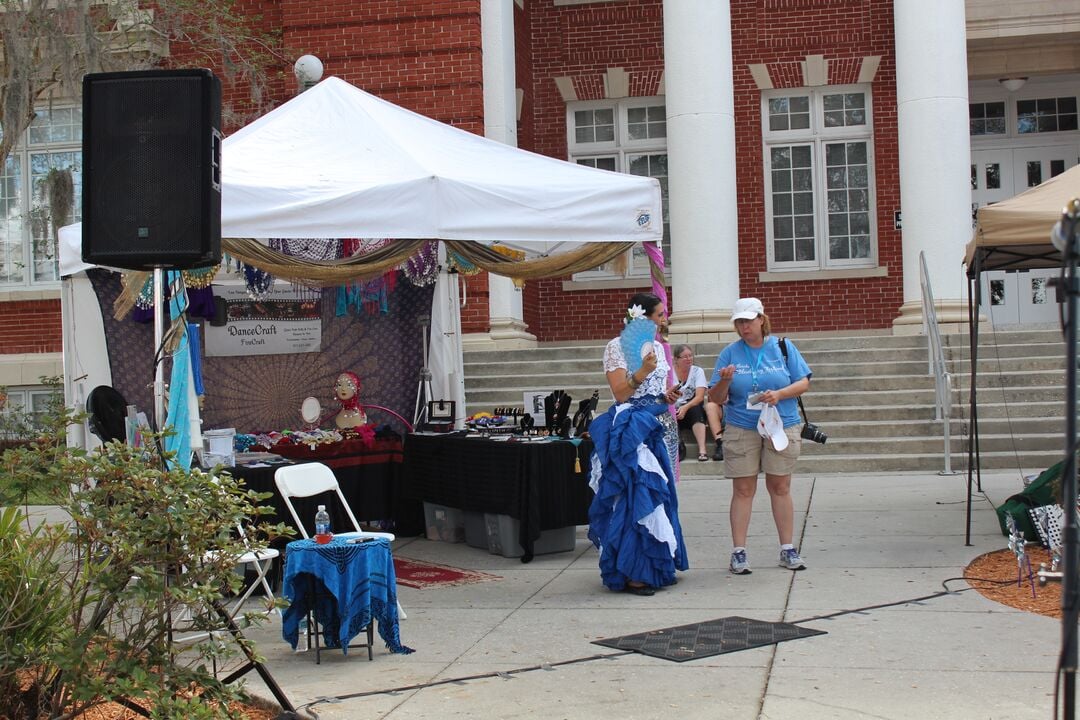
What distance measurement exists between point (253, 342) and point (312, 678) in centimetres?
541

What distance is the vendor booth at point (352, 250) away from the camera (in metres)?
8.20

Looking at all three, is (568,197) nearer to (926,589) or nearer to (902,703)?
(926,589)

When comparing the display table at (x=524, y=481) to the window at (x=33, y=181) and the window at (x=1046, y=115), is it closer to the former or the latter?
the window at (x=33, y=181)

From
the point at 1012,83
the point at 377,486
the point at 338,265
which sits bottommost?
the point at 377,486

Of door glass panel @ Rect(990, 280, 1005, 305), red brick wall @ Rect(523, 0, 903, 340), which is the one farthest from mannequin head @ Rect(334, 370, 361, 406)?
door glass panel @ Rect(990, 280, 1005, 305)

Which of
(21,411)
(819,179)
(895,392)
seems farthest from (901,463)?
(21,411)

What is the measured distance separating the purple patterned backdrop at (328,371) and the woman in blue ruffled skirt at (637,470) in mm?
3913

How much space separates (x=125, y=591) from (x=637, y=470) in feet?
12.0

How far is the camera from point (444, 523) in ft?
32.6

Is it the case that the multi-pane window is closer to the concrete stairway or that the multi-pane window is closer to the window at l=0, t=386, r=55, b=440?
the concrete stairway

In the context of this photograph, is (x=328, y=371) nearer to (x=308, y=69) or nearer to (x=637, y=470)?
(x=308, y=69)

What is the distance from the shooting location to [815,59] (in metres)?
17.9

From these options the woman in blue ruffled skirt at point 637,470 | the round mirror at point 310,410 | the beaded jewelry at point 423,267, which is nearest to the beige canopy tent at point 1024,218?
the woman in blue ruffled skirt at point 637,470

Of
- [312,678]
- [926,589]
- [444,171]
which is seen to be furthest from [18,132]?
[926,589]
